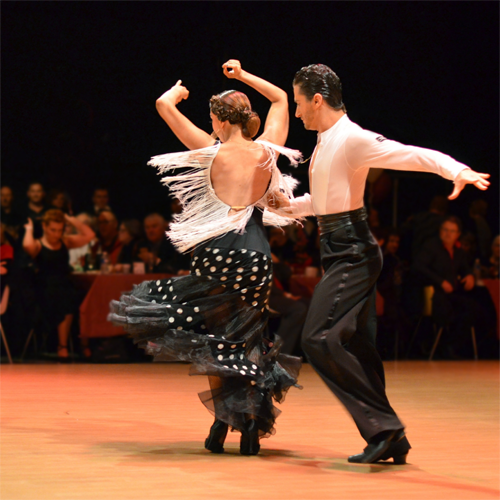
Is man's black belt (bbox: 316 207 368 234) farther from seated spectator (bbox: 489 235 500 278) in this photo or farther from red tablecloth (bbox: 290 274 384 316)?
seated spectator (bbox: 489 235 500 278)

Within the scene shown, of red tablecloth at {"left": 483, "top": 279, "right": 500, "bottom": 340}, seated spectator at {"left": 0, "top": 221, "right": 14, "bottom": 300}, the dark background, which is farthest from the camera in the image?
the dark background

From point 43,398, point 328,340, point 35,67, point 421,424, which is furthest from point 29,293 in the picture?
point 328,340

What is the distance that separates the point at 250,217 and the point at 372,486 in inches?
45.0

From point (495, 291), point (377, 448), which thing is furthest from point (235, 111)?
point (495, 291)

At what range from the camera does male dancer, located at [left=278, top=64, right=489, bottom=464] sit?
3076 millimetres

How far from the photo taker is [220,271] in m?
3.33

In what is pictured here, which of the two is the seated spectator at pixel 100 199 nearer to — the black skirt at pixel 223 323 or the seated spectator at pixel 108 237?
the seated spectator at pixel 108 237

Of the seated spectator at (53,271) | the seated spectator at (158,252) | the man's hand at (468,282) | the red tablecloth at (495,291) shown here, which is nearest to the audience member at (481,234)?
the red tablecloth at (495,291)

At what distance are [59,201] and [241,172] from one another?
5.58 metres

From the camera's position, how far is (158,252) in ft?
24.8

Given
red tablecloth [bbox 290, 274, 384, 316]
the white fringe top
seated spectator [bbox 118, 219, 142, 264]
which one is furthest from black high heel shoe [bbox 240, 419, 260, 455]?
seated spectator [bbox 118, 219, 142, 264]

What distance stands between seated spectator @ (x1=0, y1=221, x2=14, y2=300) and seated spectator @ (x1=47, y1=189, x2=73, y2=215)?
64.4 inches

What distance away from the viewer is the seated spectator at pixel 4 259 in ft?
22.6

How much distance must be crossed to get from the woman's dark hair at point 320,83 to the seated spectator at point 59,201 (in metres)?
5.68
